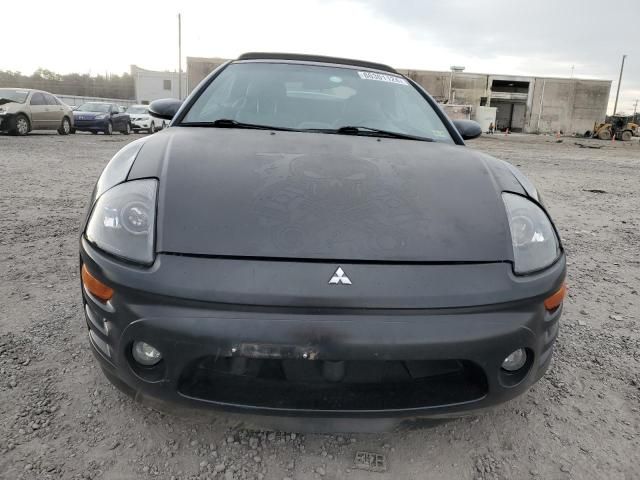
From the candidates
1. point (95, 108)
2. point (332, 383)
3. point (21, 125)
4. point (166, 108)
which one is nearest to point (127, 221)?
point (332, 383)

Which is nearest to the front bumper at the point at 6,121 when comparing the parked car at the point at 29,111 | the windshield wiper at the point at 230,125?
the parked car at the point at 29,111

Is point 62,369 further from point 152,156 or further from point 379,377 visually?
point 379,377

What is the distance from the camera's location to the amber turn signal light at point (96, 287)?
1284 mm

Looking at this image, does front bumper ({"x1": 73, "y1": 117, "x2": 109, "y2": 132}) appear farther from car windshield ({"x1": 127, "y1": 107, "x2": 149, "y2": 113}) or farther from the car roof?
the car roof

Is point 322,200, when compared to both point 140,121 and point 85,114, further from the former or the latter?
point 140,121

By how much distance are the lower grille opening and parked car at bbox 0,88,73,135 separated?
14.1 metres

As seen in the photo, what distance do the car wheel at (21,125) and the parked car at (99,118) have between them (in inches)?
118

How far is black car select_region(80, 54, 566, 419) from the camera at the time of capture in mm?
1198

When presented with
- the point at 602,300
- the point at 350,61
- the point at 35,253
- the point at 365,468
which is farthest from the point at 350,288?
the point at 35,253

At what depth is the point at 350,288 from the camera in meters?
1.24

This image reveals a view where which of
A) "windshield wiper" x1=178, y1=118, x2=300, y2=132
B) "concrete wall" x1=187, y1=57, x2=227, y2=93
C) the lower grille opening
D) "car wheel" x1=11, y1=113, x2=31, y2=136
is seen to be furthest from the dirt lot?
"concrete wall" x1=187, y1=57, x2=227, y2=93

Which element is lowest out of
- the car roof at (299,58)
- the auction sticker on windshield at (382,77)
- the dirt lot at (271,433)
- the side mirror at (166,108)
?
the dirt lot at (271,433)

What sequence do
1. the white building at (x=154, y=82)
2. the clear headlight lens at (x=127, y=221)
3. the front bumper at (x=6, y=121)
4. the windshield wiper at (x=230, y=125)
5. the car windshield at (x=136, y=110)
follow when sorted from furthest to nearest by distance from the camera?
the white building at (x=154, y=82), the car windshield at (x=136, y=110), the front bumper at (x=6, y=121), the windshield wiper at (x=230, y=125), the clear headlight lens at (x=127, y=221)

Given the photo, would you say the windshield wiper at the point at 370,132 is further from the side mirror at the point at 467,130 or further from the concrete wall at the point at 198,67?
the concrete wall at the point at 198,67
